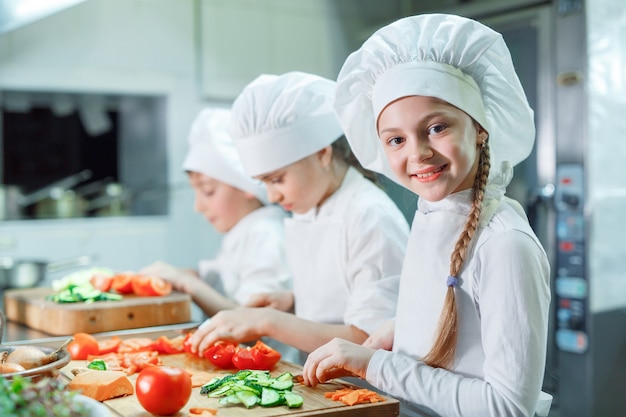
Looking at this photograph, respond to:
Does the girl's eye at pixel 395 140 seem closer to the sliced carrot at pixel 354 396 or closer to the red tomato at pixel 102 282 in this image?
the sliced carrot at pixel 354 396

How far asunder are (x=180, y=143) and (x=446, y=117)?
2316 millimetres

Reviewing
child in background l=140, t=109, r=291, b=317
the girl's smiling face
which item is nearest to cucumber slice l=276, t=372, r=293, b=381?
the girl's smiling face

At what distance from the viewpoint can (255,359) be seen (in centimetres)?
121

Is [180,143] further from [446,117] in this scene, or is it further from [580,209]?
[446,117]

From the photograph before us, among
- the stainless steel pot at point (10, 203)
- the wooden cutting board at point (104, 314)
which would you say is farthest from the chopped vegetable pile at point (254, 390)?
the stainless steel pot at point (10, 203)

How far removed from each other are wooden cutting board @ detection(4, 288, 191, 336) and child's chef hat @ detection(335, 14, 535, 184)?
79cm

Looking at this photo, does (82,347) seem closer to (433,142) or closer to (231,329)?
(231,329)

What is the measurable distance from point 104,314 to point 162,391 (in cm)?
73

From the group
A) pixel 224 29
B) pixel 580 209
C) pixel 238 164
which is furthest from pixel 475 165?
pixel 224 29

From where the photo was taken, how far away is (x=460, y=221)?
1067 mm

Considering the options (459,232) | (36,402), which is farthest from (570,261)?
(36,402)

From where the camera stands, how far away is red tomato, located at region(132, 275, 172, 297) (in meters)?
1.76

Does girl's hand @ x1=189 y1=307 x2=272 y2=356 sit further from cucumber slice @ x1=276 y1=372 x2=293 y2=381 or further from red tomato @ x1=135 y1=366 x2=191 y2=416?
red tomato @ x1=135 y1=366 x2=191 y2=416

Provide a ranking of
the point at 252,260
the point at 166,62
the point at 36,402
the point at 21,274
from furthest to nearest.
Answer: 1. the point at 166,62
2. the point at 21,274
3. the point at 252,260
4. the point at 36,402
